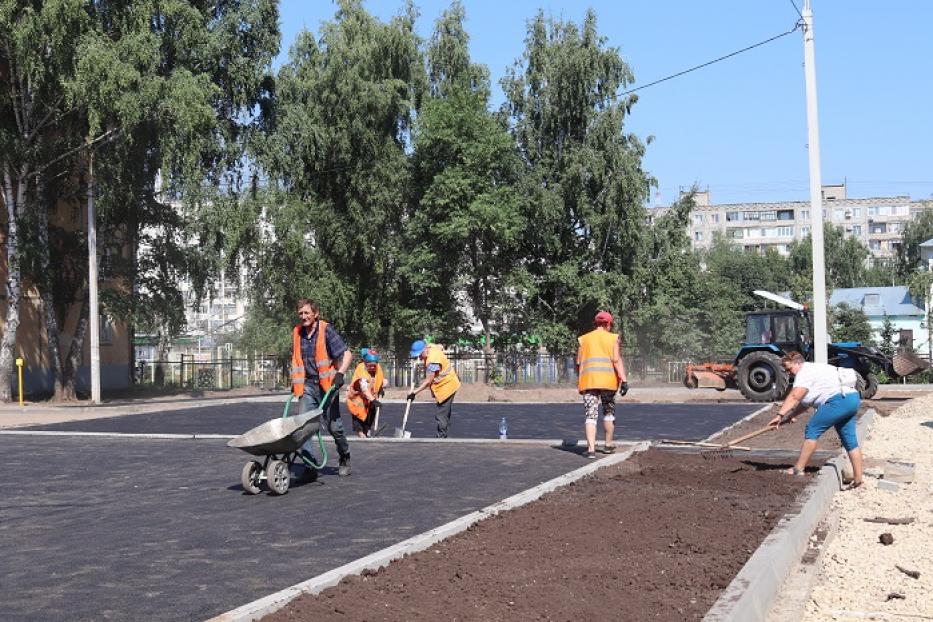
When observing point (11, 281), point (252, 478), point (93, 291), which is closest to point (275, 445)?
point (252, 478)

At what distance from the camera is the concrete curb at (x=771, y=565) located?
578cm

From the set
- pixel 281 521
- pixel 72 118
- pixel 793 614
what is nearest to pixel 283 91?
pixel 72 118

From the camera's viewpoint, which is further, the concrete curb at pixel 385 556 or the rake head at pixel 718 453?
the rake head at pixel 718 453

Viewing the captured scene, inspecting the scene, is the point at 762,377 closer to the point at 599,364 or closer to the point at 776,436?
the point at 776,436

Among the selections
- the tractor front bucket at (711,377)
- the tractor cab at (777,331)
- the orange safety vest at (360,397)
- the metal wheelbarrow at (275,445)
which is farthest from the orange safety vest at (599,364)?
the tractor front bucket at (711,377)

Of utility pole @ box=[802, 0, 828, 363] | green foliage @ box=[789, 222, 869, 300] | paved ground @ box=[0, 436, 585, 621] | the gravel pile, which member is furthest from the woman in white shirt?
Answer: green foliage @ box=[789, 222, 869, 300]

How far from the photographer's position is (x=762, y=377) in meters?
28.4

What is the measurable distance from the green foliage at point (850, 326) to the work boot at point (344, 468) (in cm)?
5704

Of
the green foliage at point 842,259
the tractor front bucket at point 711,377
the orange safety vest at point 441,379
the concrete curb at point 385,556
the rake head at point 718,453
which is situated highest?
the green foliage at point 842,259

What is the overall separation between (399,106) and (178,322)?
47.3 ft

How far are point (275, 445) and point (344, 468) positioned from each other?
A: 1.88 m

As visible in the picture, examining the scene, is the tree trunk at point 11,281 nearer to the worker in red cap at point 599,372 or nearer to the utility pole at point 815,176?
the utility pole at point 815,176

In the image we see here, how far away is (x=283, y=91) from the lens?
37.9m

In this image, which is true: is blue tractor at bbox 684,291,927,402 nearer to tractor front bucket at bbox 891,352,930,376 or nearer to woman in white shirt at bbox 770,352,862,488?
tractor front bucket at bbox 891,352,930,376
